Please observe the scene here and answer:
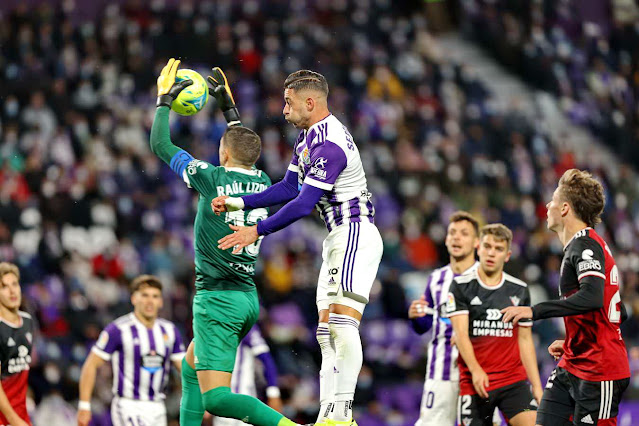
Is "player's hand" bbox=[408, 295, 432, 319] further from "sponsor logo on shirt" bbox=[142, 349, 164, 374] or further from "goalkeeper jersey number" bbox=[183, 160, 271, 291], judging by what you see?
"sponsor logo on shirt" bbox=[142, 349, 164, 374]

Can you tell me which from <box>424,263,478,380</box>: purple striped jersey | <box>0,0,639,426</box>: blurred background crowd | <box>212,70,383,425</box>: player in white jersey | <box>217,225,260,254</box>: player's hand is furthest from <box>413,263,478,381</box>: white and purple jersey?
<box>0,0,639,426</box>: blurred background crowd

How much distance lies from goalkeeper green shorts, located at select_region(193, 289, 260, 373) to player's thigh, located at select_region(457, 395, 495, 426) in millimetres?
1938

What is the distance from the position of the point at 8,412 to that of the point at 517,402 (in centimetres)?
417

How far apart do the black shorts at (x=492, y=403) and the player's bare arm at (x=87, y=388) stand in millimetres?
3494

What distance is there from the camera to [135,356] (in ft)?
30.7

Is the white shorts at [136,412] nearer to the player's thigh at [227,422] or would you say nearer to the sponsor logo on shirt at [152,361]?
the sponsor logo on shirt at [152,361]

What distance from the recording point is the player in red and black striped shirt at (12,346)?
8164mm

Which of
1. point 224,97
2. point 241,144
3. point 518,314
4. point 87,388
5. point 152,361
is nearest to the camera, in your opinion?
point 518,314

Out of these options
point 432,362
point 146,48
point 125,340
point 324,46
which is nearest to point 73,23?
point 146,48

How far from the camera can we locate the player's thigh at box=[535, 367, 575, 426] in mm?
6180

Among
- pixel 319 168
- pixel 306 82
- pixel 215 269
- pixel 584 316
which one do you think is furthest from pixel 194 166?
pixel 584 316

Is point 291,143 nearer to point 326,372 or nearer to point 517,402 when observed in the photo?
point 517,402

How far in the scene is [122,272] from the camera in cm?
1377

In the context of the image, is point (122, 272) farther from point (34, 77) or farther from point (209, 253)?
point (209, 253)
